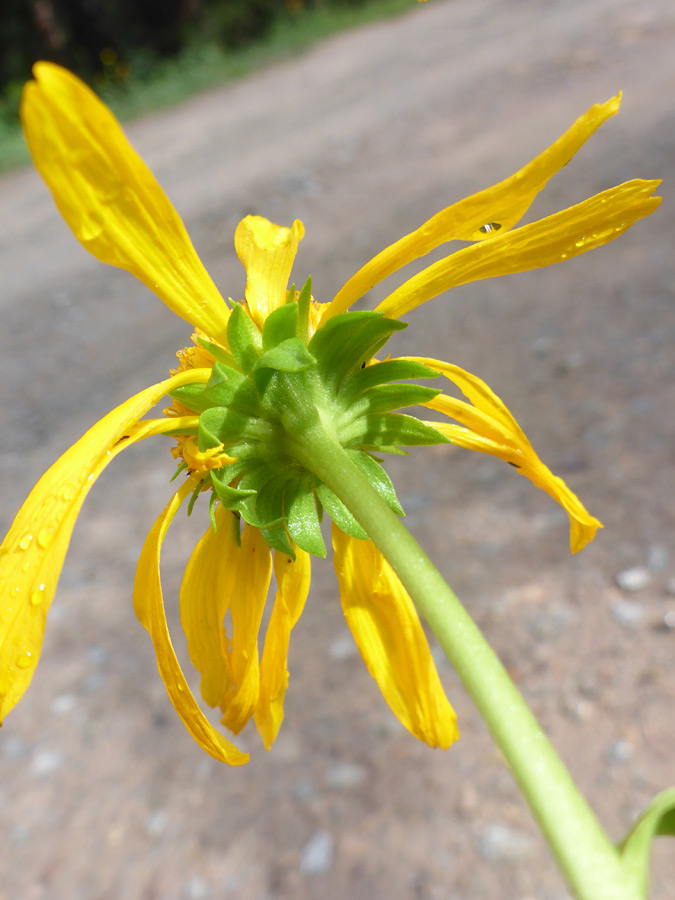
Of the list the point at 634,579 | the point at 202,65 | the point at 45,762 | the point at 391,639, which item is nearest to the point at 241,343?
the point at 391,639

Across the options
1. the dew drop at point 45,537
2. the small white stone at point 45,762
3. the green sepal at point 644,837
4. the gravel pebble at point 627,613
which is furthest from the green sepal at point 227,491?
the small white stone at point 45,762

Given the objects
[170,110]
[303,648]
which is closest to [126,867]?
[303,648]

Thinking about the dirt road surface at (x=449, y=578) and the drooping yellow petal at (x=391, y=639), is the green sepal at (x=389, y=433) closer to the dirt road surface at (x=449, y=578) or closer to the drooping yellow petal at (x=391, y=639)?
the drooping yellow petal at (x=391, y=639)

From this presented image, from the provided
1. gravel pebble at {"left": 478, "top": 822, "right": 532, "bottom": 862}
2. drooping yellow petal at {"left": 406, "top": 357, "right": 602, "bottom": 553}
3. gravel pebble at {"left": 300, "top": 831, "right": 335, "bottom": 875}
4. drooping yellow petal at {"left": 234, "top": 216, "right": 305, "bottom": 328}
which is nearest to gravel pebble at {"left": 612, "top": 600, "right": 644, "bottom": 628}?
gravel pebble at {"left": 478, "top": 822, "right": 532, "bottom": 862}

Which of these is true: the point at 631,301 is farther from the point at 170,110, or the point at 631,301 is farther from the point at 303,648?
the point at 170,110

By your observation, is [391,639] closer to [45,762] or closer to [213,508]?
[213,508]

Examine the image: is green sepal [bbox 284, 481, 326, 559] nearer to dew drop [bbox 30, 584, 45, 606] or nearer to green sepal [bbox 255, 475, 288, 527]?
green sepal [bbox 255, 475, 288, 527]

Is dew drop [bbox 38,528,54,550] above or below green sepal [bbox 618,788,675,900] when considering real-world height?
above
